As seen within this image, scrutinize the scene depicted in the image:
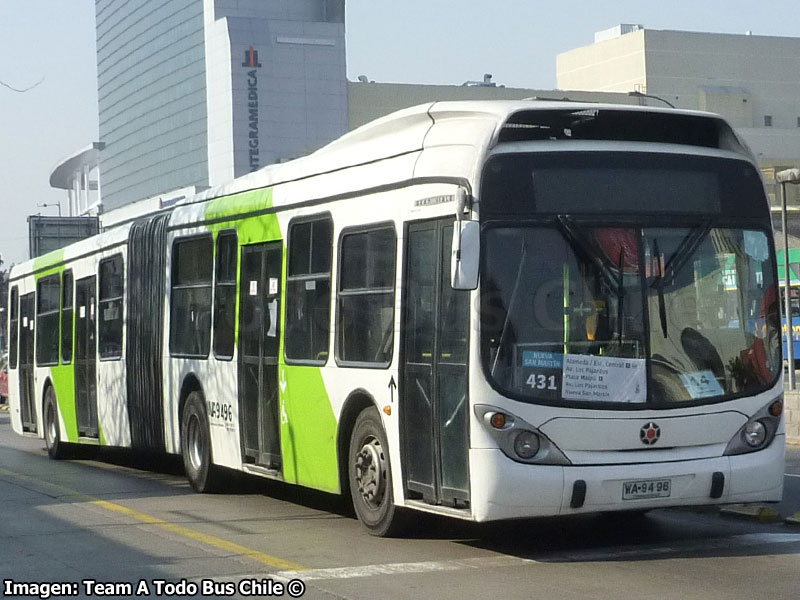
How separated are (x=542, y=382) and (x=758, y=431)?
1.69 metres

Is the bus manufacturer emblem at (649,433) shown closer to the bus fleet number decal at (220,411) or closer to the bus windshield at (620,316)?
the bus windshield at (620,316)

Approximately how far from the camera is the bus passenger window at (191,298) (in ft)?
48.6

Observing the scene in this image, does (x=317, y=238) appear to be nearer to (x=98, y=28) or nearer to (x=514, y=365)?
(x=514, y=365)

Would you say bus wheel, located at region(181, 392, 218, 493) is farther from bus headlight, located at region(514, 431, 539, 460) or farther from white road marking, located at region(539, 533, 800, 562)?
bus headlight, located at region(514, 431, 539, 460)

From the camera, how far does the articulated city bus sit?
936cm

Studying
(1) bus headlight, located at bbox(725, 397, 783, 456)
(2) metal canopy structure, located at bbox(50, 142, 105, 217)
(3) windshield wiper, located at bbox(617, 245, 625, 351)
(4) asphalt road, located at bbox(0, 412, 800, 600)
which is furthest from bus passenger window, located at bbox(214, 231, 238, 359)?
(2) metal canopy structure, located at bbox(50, 142, 105, 217)

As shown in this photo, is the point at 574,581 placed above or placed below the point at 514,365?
below

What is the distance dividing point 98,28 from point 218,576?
168 meters

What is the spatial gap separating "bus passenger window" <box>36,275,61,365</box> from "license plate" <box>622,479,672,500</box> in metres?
13.5

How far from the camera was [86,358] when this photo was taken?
776 inches

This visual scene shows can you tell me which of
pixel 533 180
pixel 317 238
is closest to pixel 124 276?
pixel 317 238

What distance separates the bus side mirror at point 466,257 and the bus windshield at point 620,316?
248mm

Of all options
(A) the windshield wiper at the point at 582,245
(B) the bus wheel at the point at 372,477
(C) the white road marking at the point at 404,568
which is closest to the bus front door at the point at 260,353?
(B) the bus wheel at the point at 372,477

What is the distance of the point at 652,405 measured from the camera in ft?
31.3
